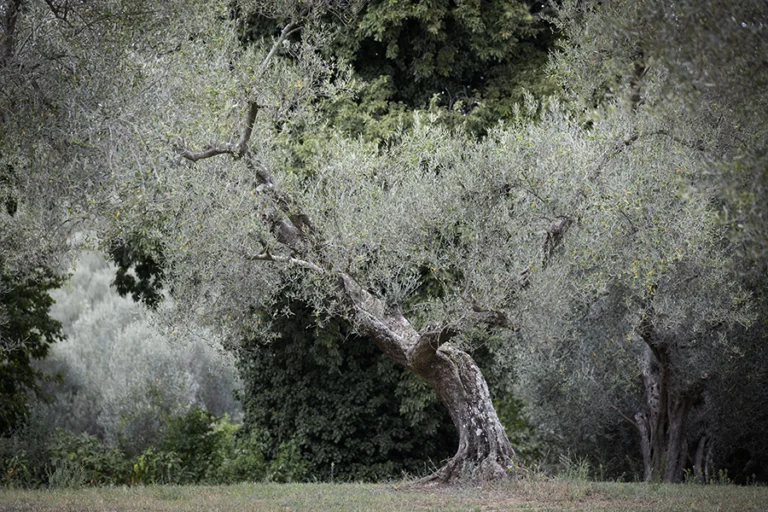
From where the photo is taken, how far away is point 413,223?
12.0 meters

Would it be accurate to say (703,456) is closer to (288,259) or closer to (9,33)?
(288,259)

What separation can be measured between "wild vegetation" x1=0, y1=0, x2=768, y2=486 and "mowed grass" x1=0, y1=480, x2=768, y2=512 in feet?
3.73

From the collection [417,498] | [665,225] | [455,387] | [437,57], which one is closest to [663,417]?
[455,387]

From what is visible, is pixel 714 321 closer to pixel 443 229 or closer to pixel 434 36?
pixel 443 229

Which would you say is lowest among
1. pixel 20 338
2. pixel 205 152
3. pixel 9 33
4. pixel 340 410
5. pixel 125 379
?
pixel 340 410

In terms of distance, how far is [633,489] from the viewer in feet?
35.5

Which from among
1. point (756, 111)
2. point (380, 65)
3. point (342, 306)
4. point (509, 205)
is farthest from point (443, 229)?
point (380, 65)

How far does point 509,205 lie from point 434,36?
23.4ft

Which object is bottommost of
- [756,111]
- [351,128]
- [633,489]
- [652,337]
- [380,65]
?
[633,489]

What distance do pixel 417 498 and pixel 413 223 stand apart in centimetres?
387

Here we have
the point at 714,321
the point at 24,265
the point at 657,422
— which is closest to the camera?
the point at 24,265

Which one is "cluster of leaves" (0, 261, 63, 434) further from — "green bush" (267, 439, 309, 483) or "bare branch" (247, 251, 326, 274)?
"bare branch" (247, 251, 326, 274)

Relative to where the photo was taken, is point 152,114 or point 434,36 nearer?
point 152,114

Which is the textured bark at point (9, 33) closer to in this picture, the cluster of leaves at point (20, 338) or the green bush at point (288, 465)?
the cluster of leaves at point (20, 338)
